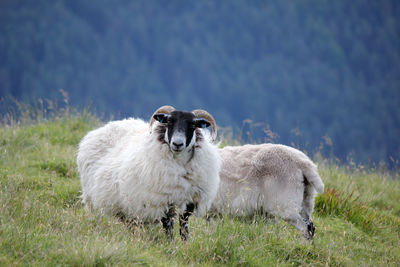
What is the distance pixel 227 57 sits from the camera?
6201 inches

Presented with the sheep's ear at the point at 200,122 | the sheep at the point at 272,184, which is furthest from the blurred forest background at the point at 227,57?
the sheep's ear at the point at 200,122

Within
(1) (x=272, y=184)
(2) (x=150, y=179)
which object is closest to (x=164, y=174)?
(2) (x=150, y=179)

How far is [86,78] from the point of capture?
134m

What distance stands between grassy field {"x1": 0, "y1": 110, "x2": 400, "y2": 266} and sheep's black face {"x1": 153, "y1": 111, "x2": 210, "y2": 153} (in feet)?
3.34

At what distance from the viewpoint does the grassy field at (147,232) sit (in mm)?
3590

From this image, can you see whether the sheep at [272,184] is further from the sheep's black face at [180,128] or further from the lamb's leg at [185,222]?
the sheep's black face at [180,128]

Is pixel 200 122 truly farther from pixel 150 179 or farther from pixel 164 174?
pixel 150 179

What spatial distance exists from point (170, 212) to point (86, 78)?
445 feet

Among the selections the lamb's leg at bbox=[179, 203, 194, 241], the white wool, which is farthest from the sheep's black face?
the lamb's leg at bbox=[179, 203, 194, 241]

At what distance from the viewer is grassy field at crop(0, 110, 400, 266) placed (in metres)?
3.59

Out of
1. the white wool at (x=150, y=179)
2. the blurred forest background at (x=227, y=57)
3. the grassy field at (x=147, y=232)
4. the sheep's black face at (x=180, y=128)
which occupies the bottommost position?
the grassy field at (x=147, y=232)

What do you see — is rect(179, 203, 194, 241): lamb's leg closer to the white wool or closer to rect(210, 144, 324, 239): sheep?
the white wool

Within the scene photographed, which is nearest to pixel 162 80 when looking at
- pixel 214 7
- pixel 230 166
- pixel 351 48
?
pixel 214 7

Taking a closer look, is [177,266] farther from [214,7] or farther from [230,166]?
[214,7]
